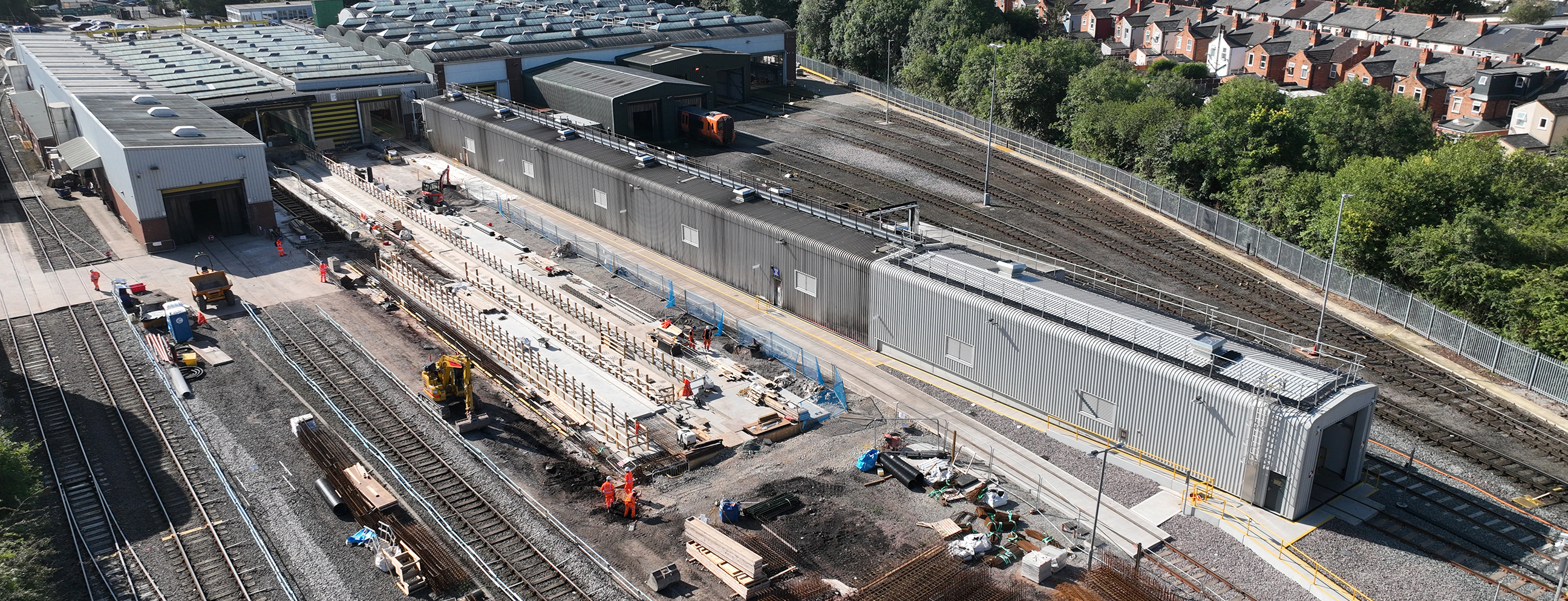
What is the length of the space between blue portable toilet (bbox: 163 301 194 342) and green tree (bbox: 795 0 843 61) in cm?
7260

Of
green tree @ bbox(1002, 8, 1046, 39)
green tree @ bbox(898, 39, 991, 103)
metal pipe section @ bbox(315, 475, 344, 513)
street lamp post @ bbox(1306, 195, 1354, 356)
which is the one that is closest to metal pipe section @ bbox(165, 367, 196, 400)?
metal pipe section @ bbox(315, 475, 344, 513)

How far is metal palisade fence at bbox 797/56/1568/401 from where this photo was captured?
39125 millimetres

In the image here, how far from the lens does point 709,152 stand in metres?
71.9

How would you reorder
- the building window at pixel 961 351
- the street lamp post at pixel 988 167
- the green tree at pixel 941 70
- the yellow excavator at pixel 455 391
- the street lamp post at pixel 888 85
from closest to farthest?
the yellow excavator at pixel 455 391 → the building window at pixel 961 351 → the street lamp post at pixel 988 167 → the street lamp post at pixel 888 85 → the green tree at pixel 941 70

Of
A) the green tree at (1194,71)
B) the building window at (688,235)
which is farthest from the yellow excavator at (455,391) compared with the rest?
the green tree at (1194,71)

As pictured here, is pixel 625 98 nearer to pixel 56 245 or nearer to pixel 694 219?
pixel 694 219

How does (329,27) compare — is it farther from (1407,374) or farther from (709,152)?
(1407,374)

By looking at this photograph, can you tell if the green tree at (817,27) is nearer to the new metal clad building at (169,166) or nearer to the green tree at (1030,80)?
the green tree at (1030,80)

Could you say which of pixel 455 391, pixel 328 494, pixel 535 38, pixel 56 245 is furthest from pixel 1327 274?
pixel 535 38

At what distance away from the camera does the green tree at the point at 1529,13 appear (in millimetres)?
133875

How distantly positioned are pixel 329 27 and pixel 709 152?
4634 cm

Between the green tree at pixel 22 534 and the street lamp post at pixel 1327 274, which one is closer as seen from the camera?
the green tree at pixel 22 534

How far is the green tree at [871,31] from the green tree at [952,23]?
72.6 inches

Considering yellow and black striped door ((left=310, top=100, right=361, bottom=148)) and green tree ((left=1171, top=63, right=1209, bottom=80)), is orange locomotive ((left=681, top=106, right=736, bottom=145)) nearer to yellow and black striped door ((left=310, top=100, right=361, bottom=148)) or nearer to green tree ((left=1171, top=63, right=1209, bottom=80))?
yellow and black striped door ((left=310, top=100, right=361, bottom=148))
